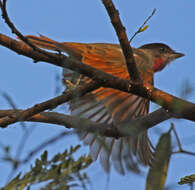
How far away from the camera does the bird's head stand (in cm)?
523

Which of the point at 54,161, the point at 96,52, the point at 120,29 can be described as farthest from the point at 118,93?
the point at 54,161

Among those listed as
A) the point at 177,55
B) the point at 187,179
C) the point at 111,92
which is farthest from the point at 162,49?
the point at 187,179

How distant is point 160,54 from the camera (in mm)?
5426

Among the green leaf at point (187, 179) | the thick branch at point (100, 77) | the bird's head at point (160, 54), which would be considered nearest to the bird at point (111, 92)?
the bird's head at point (160, 54)

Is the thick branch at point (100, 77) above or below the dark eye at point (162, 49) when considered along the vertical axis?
below

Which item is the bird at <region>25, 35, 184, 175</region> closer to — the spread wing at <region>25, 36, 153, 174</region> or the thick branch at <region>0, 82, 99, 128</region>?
the spread wing at <region>25, 36, 153, 174</region>

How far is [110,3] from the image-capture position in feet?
7.99

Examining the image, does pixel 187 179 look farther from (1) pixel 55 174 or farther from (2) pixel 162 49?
(2) pixel 162 49

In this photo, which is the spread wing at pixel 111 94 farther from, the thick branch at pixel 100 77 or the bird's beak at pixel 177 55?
the bird's beak at pixel 177 55

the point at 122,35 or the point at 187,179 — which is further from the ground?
the point at 122,35

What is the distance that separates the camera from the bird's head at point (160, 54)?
5.23 metres

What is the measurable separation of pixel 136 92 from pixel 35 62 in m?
0.68

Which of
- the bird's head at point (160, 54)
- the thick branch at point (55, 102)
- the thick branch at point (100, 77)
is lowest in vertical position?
the thick branch at point (55, 102)

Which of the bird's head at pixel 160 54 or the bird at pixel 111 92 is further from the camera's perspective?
the bird's head at pixel 160 54
